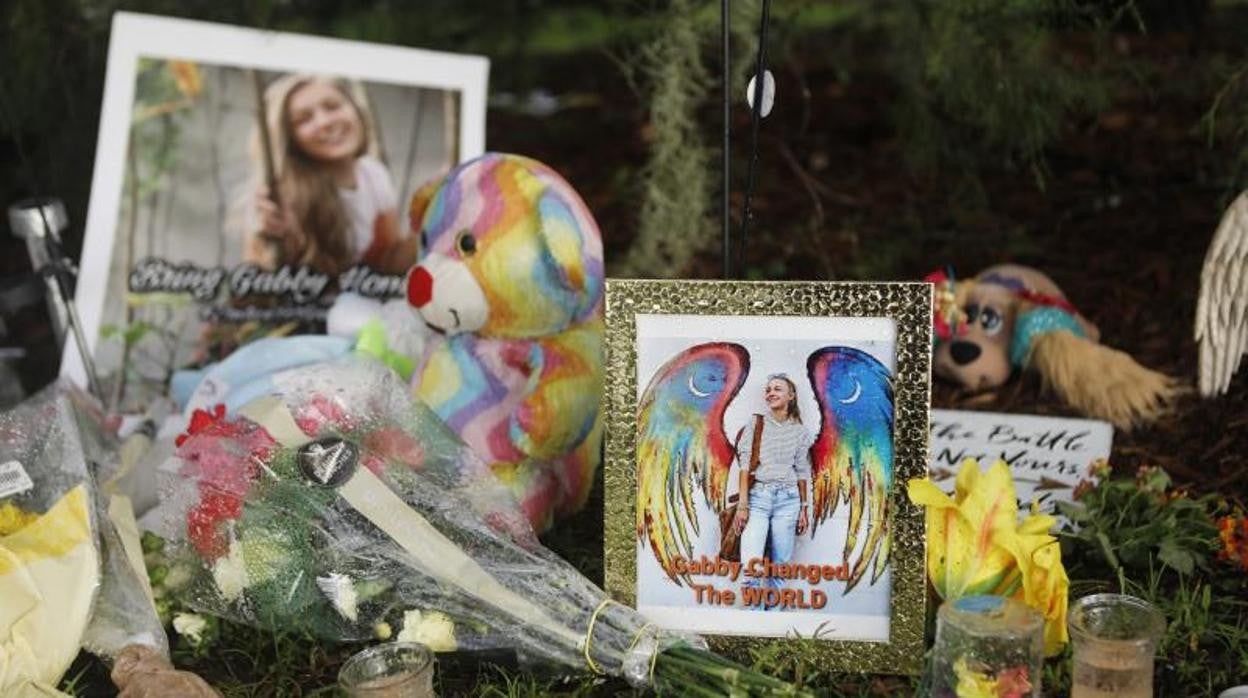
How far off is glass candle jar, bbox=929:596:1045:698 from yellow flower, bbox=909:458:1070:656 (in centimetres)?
13

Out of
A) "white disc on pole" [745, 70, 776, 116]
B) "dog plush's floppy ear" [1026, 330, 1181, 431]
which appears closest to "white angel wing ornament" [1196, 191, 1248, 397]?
"dog plush's floppy ear" [1026, 330, 1181, 431]

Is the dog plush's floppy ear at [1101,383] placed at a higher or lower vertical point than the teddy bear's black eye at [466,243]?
lower

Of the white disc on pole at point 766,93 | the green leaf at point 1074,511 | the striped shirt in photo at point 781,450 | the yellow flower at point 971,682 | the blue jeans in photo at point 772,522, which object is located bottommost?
the yellow flower at point 971,682

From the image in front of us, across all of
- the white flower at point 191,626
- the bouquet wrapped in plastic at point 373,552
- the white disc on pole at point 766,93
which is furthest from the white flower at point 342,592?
the white disc on pole at point 766,93

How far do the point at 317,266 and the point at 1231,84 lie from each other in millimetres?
1669

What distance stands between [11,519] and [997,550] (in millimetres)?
1213

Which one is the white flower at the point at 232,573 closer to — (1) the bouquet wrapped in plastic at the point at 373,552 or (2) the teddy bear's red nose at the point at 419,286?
(1) the bouquet wrapped in plastic at the point at 373,552

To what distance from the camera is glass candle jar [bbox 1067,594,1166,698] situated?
137 cm

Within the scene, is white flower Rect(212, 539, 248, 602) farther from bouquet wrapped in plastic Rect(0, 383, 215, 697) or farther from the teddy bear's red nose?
the teddy bear's red nose

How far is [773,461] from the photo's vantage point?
1.55 meters

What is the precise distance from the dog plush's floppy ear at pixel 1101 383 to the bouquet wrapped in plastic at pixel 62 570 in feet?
4.59

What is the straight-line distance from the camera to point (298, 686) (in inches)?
63.9

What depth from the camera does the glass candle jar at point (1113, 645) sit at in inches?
54.0

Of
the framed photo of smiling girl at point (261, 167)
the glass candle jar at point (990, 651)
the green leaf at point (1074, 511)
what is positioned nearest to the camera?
the glass candle jar at point (990, 651)
